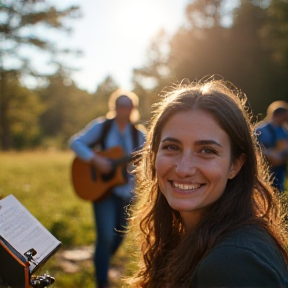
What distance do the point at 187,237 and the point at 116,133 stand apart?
303 cm

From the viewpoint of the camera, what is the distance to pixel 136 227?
229 cm

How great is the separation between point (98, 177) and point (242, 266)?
12.3 feet

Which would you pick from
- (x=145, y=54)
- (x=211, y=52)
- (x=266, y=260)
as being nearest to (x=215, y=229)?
(x=266, y=260)

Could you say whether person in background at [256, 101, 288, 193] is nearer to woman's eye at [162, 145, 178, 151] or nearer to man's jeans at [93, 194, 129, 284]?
man's jeans at [93, 194, 129, 284]

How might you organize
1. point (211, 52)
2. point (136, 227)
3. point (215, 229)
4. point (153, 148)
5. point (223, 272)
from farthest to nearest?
point (211, 52), point (136, 227), point (153, 148), point (215, 229), point (223, 272)

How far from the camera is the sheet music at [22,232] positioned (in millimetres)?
1649

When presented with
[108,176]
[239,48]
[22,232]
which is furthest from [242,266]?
[239,48]

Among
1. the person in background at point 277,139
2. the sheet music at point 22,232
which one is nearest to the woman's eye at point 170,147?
the sheet music at point 22,232

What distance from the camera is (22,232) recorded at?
1720 mm

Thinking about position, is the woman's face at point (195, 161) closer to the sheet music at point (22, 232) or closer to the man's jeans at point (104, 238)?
the sheet music at point (22, 232)

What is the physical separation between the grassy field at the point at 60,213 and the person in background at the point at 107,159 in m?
0.40

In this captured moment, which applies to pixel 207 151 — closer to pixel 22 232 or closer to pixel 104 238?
pixel 22 232

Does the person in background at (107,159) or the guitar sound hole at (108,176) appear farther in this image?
the guitar sound hole at (108,176)

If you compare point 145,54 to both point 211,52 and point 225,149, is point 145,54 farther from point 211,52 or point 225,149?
point 225,149
